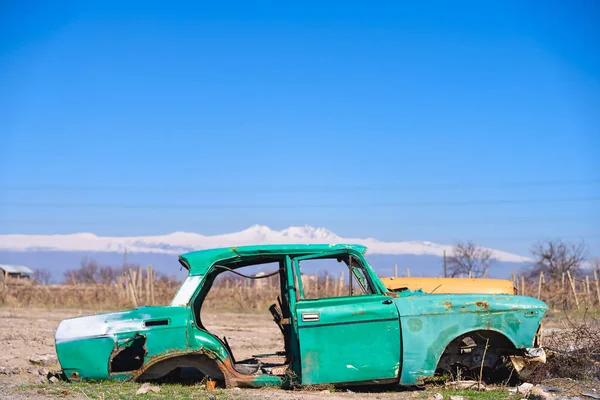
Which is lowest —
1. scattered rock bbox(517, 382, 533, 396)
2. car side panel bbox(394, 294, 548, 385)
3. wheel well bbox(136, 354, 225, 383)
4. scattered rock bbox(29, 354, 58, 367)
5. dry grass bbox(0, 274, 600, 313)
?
dry grass bbox(0, 274, 600, 313)

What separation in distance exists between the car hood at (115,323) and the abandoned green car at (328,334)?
0.01 meters

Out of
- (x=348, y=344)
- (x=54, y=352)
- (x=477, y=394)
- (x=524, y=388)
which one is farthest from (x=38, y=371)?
(x=524, y=388)

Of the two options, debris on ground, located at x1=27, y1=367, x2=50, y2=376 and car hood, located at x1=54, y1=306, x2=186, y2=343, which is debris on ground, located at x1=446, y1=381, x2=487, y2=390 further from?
debris on ground, located at x1=27, y1=367, x2=50, y2=376

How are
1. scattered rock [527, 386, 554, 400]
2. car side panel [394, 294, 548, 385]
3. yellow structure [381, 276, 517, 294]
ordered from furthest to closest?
yellow structure [381, 276, 517, 294]
car side panel [394, 294, 548, 385]
scattered rock [527, 386, 554, 400]

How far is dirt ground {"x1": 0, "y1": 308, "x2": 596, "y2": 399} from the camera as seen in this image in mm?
7277

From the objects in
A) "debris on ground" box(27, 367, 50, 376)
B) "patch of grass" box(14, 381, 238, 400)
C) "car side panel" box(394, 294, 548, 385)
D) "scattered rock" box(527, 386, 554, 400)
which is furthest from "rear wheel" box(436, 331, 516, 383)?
"debris on ground" box(27, 367, 50, 376)

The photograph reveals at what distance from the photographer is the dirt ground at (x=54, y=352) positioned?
728 cm

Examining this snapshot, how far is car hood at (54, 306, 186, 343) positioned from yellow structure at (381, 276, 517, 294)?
3695mm

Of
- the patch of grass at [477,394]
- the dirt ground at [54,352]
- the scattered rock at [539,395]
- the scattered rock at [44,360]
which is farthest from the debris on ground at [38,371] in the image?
the scattered rock at [539,395]

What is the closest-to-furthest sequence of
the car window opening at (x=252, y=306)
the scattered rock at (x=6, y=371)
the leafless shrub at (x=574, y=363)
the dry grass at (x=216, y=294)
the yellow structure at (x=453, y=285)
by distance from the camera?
the car window opening at (x=252, y=306), the leafless shrub at (x=574, y=363), the scattered rock at (x=6, y=371), the yellow structure at (x=453, y=285), the dry grass at (x=216, y=294)

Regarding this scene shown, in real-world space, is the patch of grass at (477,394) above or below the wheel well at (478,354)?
below

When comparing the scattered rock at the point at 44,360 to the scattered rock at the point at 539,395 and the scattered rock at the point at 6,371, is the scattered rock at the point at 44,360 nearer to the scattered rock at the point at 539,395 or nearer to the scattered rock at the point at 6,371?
the scattered rock at the point at 6,371

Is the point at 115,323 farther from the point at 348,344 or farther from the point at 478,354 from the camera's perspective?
the point at 478,354

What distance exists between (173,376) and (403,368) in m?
2.73
